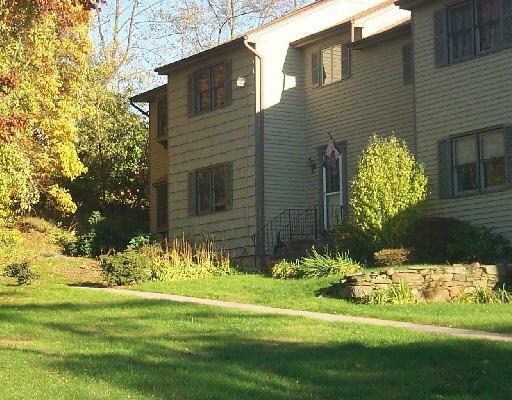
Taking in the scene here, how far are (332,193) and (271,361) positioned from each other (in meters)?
15.2

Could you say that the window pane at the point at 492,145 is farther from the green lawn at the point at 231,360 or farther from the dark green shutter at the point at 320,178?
the green lawn at the point at 231,360

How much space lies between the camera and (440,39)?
21.8m

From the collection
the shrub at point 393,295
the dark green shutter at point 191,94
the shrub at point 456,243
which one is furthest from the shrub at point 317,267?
the dark green shutter at point 191,94

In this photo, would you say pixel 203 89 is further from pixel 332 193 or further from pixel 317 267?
pixel 317 267

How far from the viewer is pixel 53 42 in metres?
20.8

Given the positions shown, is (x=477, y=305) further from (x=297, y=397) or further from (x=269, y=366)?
(x=297, y=397)

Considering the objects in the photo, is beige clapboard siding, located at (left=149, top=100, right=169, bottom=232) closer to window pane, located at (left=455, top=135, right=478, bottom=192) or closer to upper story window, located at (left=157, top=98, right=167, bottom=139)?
upper story window, located at (left=157, top=98, right=167, bottom=139)

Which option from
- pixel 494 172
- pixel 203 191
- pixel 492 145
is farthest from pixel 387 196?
pixel 203 191

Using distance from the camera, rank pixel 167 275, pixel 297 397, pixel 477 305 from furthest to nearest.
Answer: pixel 167 275 < pixel 477 305 < pixel 297 397

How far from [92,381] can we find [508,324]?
6.48 meters

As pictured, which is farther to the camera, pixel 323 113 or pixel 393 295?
pixel 323 113

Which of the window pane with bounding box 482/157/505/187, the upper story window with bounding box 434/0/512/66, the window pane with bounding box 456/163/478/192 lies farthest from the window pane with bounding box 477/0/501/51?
the window pane with bounding box 456/163/478/192

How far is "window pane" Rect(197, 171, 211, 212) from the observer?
27594 mm

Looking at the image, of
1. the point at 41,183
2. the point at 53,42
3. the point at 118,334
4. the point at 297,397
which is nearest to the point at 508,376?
the point at 297,397
